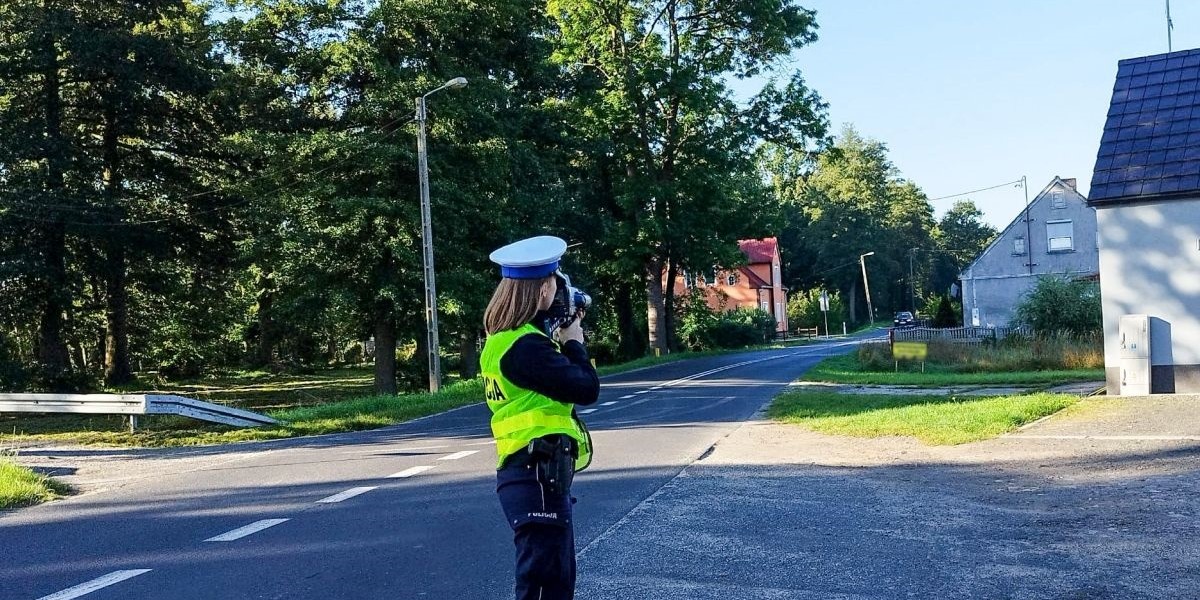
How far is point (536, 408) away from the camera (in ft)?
12.5

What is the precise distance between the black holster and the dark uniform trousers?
0.07 ft

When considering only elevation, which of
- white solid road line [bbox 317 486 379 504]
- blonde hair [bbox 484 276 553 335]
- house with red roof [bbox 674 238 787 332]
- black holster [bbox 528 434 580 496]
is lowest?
white solid road line [bbox 317 486 379 504]

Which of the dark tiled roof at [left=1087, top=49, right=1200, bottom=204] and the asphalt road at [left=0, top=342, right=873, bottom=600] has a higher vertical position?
the dark tiled roof at [left=1087, top=49, right=1200, bottom=204]

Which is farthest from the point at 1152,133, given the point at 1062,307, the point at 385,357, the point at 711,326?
the point at 711,326

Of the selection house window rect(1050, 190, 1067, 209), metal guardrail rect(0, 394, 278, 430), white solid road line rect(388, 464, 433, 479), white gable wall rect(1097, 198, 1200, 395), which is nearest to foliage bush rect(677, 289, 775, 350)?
house window rect(1050, 190, 1067, 209)

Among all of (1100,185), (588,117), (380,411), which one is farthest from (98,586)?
(588,117)

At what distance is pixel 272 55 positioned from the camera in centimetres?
2912

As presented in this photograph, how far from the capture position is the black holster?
3742 mm

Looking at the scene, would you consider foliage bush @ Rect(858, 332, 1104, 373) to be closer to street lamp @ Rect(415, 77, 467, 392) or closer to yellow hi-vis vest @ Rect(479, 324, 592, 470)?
street lamp @ Rect(415, 77, 467, 392)

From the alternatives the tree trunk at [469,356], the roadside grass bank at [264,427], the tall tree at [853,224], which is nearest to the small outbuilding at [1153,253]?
the roadside grass bank at [264,427]

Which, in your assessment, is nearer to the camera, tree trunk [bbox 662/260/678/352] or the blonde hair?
the blonde hair

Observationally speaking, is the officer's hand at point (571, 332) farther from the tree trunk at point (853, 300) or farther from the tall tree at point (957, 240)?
the tall tree at point (957, 240)

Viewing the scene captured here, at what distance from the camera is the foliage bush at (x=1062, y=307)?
32.2 m

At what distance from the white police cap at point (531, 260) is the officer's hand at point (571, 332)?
21 cm
